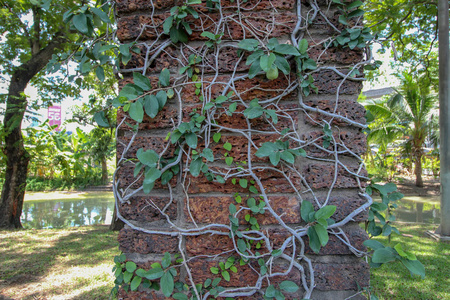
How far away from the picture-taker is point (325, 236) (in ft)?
2.75

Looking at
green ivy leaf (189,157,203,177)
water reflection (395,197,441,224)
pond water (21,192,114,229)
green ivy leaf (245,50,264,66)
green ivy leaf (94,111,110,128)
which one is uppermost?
green ivy leaf (245,50,264,66)

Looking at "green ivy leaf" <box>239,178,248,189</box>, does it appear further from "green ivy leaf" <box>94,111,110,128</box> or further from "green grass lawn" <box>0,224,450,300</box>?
Answer: "green grass lawn" <box>0,224,450,300</box>

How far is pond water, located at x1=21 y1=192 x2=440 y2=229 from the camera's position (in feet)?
22.5

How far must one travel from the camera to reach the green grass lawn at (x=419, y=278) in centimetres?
232

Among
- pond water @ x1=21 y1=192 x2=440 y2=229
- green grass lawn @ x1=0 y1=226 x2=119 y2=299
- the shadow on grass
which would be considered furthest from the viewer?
pond water @ x1=21 y1=192 x2=440 y2=229

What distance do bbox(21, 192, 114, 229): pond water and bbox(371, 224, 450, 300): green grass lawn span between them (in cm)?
644

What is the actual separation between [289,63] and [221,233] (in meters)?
0.64

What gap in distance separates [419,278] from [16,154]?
649 centimetres

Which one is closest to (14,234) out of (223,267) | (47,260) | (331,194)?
(47,260)

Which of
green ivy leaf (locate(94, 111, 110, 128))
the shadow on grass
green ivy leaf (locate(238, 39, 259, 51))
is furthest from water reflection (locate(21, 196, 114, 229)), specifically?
green ivy leaf (locate(238, 39, 259, 51))

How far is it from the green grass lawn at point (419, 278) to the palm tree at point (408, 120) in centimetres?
836

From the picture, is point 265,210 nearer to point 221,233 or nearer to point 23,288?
point 221,233

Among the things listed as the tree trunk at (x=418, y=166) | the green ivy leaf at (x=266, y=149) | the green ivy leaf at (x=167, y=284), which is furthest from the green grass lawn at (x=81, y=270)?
the tree trunk at (x=418, y=166)

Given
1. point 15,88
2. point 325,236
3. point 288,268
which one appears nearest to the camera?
point 325,236
